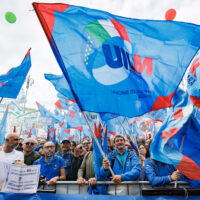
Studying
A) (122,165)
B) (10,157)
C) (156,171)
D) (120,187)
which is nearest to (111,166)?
(122,165)

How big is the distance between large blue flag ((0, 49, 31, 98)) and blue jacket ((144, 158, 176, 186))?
4993 millimetres

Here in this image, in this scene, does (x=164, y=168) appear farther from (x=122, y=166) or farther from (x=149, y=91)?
(x=149, y=91)

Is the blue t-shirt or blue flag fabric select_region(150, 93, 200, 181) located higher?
blue flag fabric select_region(150, 93, 200, 181)

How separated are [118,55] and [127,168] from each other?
215cm

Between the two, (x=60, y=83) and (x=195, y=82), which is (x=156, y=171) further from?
(x=60, y=83)

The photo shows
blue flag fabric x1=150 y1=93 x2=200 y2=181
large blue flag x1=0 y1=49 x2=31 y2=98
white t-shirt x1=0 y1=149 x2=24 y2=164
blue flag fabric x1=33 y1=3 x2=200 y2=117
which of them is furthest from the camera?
large blue flag x1=0 y1=49 x2=31 y2=98

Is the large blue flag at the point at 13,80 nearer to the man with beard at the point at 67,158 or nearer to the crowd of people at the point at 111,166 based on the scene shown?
the man with beard at the point at 67,158

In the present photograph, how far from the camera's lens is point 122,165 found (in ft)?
11.4

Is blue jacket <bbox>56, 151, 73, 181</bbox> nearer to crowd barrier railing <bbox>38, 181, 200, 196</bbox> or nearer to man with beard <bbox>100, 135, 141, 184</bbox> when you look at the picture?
crowd barrier railing <bbox>38, 181, 200, 196</bbox>

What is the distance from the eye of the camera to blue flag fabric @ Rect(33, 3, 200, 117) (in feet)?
10.9

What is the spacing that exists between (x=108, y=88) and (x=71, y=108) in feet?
27.9

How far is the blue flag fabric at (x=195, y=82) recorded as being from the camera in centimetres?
305

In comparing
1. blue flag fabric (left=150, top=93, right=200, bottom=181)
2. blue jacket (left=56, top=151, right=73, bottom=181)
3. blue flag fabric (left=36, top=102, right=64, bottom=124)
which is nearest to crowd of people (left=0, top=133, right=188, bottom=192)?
blue flag fabric (left=150, top=93, right=200, bottom=181)

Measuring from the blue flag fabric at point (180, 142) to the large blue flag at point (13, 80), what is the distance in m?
5.10
